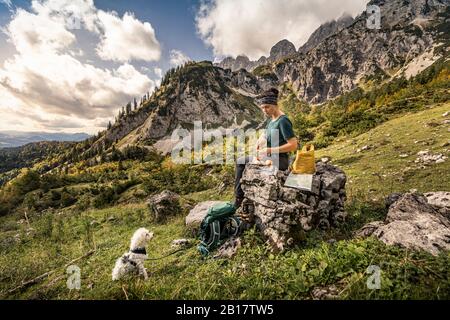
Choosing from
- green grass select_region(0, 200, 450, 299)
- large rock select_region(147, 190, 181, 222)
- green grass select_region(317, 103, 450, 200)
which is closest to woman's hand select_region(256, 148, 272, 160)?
green grass select_region(0, 200, 450, 299)

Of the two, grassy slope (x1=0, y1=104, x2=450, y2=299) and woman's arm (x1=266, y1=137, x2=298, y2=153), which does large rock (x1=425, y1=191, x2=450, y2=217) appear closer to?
grassy slope (x1=0, y1=104, x2=450, y2=299)

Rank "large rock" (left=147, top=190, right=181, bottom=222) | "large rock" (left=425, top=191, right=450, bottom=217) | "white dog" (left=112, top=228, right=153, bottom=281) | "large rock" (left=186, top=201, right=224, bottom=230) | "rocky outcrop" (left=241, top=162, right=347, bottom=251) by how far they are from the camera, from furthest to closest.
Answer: "large rock" (left=147, top=190, right=181, bottom=222), "large rock" (left=186, top=201, right=224, bottom=230), "large rock" (left=425, top=191, right=450, bottom=217), "white dog" (left=112, top=228, right=153, bottom=281), "rocky outcrop" (left=241, top=162, right=347, bottom=251)

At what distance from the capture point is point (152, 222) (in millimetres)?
14406

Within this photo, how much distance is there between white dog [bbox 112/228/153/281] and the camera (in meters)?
6.16

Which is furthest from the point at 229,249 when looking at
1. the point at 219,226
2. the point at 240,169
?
the point at 240,169

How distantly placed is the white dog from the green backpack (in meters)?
1.63

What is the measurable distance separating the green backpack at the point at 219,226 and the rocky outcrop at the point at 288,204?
533 mm

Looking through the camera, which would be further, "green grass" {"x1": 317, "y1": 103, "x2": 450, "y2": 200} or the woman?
"green grass" {"x1": 317, "y1": 103, "x2": 450, "y2": 200}

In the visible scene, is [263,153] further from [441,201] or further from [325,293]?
[441,201]

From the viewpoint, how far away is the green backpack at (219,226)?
23.4 ft

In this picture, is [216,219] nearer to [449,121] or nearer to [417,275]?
[417,275]

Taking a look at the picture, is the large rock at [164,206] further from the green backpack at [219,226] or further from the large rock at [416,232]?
the large rock at [416,232]

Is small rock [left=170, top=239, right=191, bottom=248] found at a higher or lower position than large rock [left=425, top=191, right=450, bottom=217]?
lower

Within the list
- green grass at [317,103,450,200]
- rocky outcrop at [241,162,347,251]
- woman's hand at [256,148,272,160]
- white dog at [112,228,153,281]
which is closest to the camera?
rocky outcrop at [241,162,347,251]
